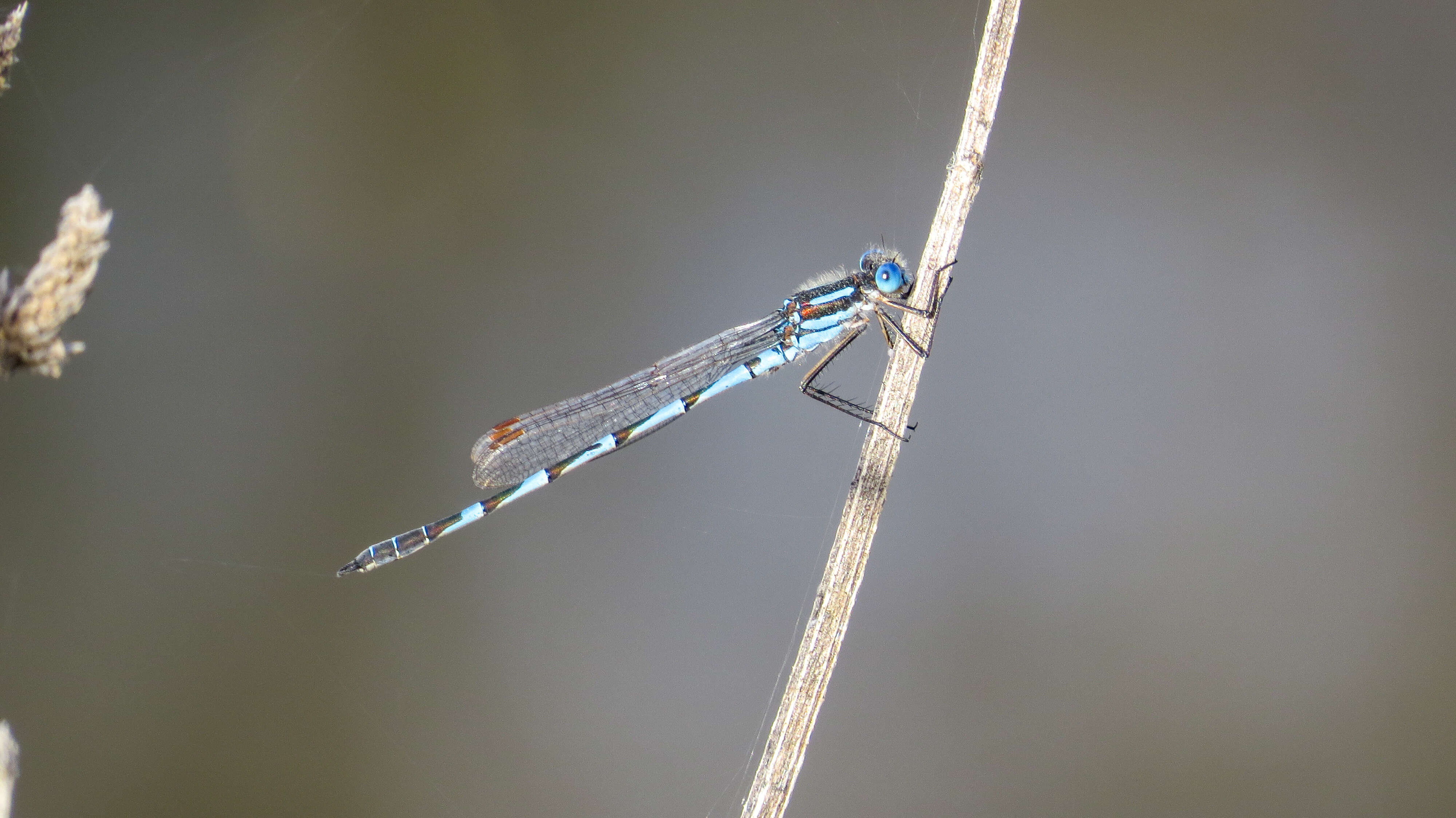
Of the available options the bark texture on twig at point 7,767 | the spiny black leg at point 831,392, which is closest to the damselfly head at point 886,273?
the spiny black leg at point 831,392

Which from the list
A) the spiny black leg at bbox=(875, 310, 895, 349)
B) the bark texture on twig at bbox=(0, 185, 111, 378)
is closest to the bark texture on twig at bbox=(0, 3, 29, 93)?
the bark texture on twig at bbox=(0, 185, 111, 378)

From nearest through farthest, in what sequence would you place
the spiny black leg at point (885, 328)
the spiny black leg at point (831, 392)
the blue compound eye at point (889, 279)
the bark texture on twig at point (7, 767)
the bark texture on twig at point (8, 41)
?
the bark texture on twig at point (7, 767)
the bark texture on twig at point (8, 41)
the spiny black leg at point (885, 328)
the blue compound eye at point (889, 279)
the spiny black leg at point (831, 392)

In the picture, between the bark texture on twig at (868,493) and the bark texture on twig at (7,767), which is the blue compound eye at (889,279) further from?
the bark texture on twig at (7,767)

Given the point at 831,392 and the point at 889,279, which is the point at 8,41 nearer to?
the point at 889,279

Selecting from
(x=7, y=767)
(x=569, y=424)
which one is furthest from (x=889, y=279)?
(x=7, y=767)

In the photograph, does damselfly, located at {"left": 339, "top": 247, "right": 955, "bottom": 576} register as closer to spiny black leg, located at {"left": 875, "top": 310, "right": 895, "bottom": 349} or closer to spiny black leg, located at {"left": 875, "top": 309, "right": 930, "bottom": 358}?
spiny black leg, located at {"left": 875, "top": 310, "right": 895, "bottom": 349}

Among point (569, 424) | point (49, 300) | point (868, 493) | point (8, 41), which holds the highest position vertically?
point (569, 424)
